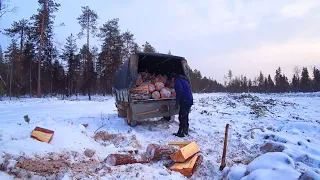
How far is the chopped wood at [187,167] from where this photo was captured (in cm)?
400

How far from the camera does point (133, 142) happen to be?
18.3 ft

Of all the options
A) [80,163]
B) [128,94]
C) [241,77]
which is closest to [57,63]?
[128,94]

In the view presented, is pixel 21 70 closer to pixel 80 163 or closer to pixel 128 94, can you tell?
pixel 128 94

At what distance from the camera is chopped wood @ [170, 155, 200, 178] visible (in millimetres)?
4004

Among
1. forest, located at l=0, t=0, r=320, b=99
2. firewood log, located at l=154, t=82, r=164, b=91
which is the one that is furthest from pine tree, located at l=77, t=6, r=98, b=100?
firewood log, located at l=154, t=82, r=164, b=91

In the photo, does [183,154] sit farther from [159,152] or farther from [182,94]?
[182,94]

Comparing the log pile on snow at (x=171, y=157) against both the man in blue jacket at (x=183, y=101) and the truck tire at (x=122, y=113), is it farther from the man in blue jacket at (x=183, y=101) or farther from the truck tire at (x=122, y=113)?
the truck tire at (x=122, y=113)

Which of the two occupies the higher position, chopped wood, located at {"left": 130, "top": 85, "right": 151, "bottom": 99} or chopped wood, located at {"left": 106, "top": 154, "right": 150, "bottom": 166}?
chopped wood, located at {"left": 130, "top": 85, "right": 151, "bottom": 99}

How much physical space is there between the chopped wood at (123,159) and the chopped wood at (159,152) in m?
0.19

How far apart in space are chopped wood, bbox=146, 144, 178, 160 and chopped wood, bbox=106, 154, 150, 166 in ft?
0.61

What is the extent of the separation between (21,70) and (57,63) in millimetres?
5811

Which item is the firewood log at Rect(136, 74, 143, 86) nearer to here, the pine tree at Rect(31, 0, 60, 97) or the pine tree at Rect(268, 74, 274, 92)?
the pine tree at Rect(31, 0, 60, 97)

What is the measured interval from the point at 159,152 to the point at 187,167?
0.73 meters

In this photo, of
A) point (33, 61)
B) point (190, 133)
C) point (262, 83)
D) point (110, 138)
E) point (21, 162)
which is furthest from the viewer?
point (262, 83)
